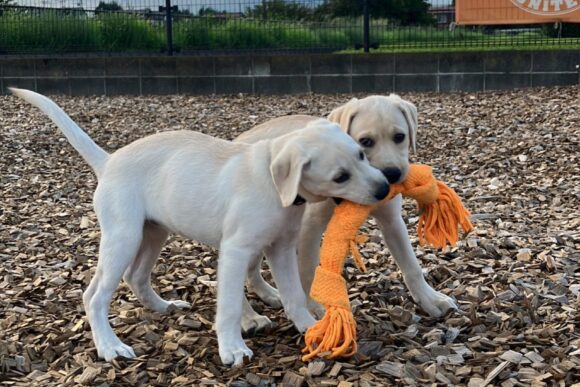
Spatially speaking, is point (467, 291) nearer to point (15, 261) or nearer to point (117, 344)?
point (117, 344)

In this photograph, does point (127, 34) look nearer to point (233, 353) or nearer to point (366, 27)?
point (366, 27)

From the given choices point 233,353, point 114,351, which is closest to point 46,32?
point 114,351

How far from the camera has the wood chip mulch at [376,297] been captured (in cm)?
367

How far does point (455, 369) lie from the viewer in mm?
3658

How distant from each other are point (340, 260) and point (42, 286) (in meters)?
2.02

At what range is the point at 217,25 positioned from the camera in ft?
49.3

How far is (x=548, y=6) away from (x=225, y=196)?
431 inches

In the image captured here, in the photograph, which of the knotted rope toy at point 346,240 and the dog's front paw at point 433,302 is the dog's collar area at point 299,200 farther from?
the dog's front paw at point 433,302

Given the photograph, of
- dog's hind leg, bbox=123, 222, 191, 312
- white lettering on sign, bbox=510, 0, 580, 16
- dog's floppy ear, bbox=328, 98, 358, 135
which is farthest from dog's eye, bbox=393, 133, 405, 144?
white lettering on sign, bbox=510, 0, 580, 16

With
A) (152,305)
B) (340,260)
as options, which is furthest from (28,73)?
(340,260)

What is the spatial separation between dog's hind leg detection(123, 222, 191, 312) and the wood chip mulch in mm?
93

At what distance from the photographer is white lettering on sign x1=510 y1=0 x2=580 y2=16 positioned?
525 inches

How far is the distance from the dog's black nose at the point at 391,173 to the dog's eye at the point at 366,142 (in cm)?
23

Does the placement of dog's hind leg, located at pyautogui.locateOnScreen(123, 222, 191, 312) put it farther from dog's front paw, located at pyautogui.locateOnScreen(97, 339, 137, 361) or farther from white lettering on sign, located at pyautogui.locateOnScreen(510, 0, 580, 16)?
white lettering on sign, located at pyautogui.locateOnScreen(510, 0, 580, 16)
